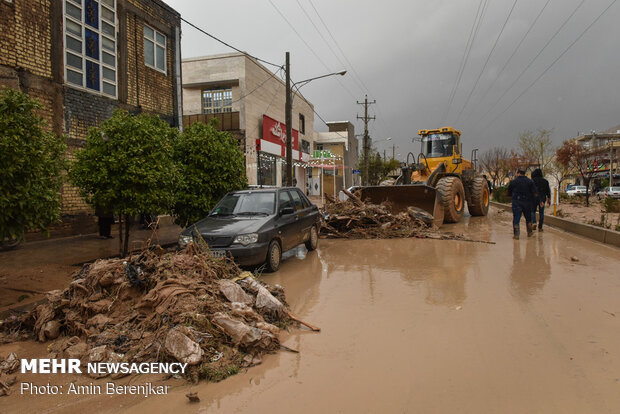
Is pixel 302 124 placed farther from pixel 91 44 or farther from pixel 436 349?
pixel 436 349

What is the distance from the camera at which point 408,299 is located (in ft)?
17.6

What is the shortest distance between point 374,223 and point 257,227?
5.78 meters

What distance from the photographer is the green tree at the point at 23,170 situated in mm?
4723

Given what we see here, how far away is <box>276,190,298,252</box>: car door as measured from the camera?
7.63 meters

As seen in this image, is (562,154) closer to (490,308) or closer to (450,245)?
(450,245)

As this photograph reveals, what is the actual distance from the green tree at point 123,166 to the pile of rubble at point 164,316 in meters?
2.70

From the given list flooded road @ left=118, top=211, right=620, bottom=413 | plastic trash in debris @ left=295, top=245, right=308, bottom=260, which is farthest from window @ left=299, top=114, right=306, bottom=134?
flooded road @ left=118, top=211, right=620, bottom=413

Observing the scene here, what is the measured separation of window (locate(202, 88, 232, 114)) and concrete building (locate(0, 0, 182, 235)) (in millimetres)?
8801

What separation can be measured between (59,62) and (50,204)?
23.9 ft

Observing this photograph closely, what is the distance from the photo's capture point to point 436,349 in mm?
3746

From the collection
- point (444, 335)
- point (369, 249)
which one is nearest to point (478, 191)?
point (369, 249)

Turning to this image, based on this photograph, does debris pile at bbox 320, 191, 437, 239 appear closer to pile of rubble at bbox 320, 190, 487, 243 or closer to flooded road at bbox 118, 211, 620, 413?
pile of rubble at bbox 320, 190, 487, 243

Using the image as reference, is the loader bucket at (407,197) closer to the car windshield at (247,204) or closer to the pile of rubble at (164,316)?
the car windshield at (247,204)

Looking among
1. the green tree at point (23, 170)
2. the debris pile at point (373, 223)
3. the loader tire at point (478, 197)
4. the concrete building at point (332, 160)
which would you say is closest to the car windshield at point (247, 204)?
the green tree at point (23, 170)
